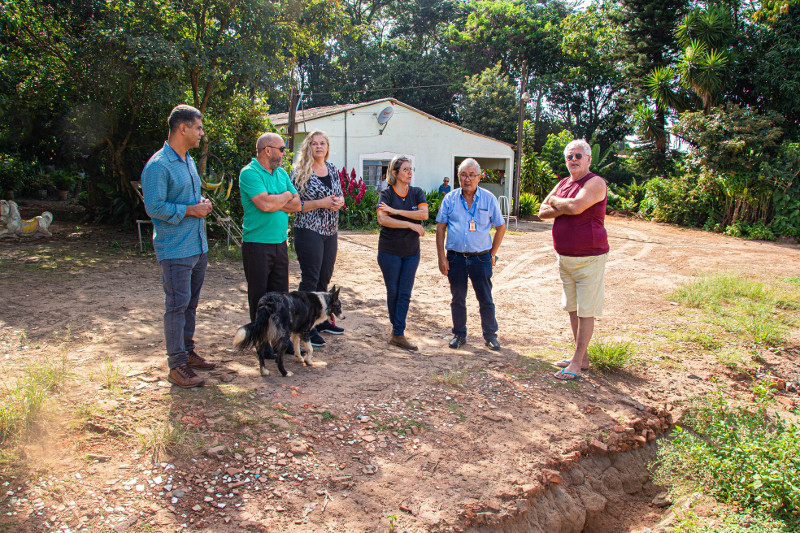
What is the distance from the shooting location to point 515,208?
20219 mm

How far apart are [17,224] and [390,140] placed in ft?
38.2

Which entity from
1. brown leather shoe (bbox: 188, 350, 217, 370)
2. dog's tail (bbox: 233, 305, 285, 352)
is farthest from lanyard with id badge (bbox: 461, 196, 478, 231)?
brown leather shoe (bbox: 188, 350, 217, 370)

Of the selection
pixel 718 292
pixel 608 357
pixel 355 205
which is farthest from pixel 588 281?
pixel 355 205

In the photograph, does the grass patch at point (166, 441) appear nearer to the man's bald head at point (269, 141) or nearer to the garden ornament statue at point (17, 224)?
the man's bald head at point (269, 141)

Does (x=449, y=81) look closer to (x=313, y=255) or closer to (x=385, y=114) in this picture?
(x=385, y=114)

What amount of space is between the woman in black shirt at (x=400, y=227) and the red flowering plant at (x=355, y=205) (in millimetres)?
10654

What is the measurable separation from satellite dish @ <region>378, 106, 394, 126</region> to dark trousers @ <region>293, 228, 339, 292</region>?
13.6 meters

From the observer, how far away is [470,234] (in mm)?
5090

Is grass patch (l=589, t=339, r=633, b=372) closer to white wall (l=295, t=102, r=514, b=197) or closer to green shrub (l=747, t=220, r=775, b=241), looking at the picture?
white wall (l=295, t=102, r=514, b=197)

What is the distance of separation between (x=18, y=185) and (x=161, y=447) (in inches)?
766

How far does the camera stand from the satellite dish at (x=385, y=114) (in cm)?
1767

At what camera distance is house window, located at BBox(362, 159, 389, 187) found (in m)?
18.6

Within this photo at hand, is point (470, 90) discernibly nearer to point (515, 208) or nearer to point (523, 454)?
point (515, 208)

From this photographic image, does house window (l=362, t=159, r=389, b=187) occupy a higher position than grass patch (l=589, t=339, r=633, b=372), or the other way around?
house window (l=362, t=159, r=389, b=187)
